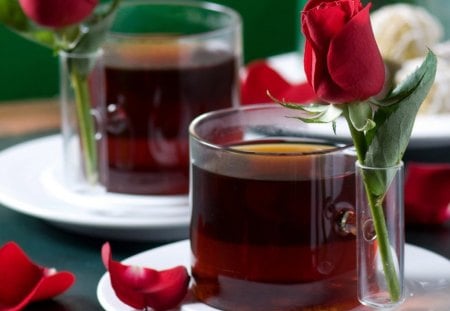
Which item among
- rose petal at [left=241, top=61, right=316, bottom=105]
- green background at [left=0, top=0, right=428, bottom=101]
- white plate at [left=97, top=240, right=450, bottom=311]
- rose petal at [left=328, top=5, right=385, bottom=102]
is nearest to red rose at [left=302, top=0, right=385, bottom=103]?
rose petal at [left=328, top=5, right=385, bottom=102]

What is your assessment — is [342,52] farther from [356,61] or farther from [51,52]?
[51,52]

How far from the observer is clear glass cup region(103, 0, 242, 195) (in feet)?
3.22

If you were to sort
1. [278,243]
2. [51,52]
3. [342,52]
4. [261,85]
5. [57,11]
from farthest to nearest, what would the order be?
[51,52] < [261,85] < [57,11] < [278,243] < [342,52]

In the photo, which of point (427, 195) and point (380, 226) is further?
point (427, 195)

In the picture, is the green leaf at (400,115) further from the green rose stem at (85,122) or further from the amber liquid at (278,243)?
the green rose stem at (85,122)

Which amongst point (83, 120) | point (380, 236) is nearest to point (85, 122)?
point (83, 120)

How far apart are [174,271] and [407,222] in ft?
0.87

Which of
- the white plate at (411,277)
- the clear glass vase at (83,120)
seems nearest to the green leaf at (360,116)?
the white plate at (411,277)

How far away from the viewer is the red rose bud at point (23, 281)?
782 millimetres

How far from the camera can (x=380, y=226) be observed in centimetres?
68

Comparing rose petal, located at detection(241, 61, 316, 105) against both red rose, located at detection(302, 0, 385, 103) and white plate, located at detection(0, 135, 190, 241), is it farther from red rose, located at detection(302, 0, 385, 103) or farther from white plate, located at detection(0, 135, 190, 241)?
red rose, located at detection(302, 0, 385, 103)

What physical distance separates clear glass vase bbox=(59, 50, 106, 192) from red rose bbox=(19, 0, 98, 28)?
0.07 meters

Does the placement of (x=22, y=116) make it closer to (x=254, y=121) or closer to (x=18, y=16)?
(x=18, y=16)

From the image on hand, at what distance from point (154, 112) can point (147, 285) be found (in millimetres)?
269
